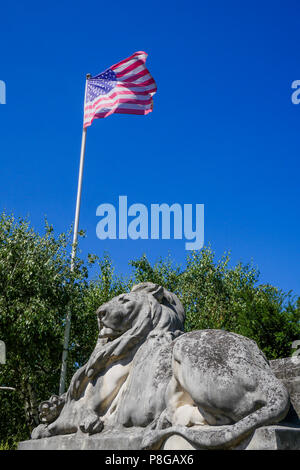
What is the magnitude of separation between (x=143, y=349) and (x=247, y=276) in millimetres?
29185

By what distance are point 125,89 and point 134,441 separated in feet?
49.8

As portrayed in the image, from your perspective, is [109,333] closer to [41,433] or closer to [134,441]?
[41,433]

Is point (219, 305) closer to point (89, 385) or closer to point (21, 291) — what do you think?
point (21, 291)

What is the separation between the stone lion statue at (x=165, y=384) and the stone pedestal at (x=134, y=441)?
0.26 ft

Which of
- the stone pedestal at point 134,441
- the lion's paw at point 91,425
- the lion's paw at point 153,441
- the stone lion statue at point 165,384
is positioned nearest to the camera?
the stone pedestal at point 134,441

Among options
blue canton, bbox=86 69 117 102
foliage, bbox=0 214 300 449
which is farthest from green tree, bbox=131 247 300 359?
blue canton, bbox=86 69 117 102

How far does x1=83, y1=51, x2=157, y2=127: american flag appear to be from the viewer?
18.2 meters

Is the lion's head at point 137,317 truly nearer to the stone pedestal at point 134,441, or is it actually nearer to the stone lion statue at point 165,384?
the stone lion statue at point 165,384

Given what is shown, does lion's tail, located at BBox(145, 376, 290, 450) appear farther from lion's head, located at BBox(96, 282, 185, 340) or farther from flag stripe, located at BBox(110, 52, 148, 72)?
flag stripe, located at BBox(110, 52, 148, 72)

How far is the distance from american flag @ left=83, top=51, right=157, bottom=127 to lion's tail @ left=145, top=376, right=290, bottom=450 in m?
14.7

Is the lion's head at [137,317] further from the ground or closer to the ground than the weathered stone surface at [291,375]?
further from the ground

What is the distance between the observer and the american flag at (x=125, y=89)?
18234 millimetres

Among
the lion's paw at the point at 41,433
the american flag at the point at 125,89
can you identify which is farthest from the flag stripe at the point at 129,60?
the lion's paw at the point at 41,433
